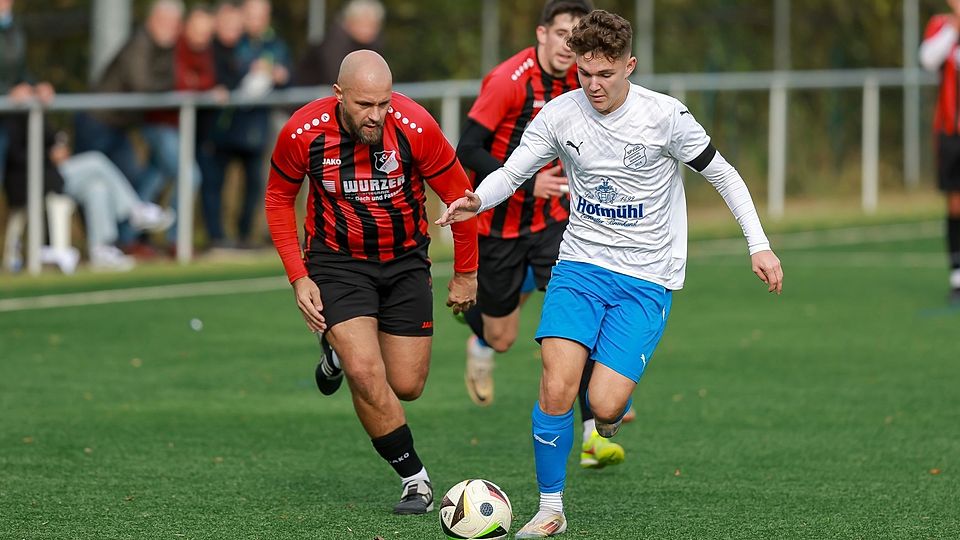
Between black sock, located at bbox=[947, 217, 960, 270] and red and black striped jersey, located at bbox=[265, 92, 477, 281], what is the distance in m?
7.20

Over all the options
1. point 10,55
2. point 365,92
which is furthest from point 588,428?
point 10,55

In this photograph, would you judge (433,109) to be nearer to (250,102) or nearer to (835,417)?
(250,102)

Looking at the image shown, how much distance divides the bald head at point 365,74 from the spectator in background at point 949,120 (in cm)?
764

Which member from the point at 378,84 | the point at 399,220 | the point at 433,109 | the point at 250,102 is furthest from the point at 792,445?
the point at 433,109

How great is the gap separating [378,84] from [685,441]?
9.28 ft

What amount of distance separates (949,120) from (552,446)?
306 inches

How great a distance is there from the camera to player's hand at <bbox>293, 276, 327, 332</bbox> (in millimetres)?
7059

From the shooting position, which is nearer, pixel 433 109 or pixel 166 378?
pixel 166 378

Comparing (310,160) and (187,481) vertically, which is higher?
(310,160)

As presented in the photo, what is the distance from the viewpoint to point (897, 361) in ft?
36.3

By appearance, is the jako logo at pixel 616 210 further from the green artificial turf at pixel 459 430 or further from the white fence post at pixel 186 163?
the white fence post at pixel 186 163

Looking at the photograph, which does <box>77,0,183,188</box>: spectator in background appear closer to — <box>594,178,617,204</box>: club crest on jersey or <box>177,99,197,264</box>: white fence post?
<box>177,99,197,264</box>: white fence post

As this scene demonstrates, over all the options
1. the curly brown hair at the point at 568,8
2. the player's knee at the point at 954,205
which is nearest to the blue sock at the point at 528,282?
the curly brown hair at the point at 568,8

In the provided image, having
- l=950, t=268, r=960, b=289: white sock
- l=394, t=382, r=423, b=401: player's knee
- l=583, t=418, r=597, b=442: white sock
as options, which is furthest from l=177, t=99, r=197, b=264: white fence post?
l=394, t=382, r=423, b=401: player's knee
